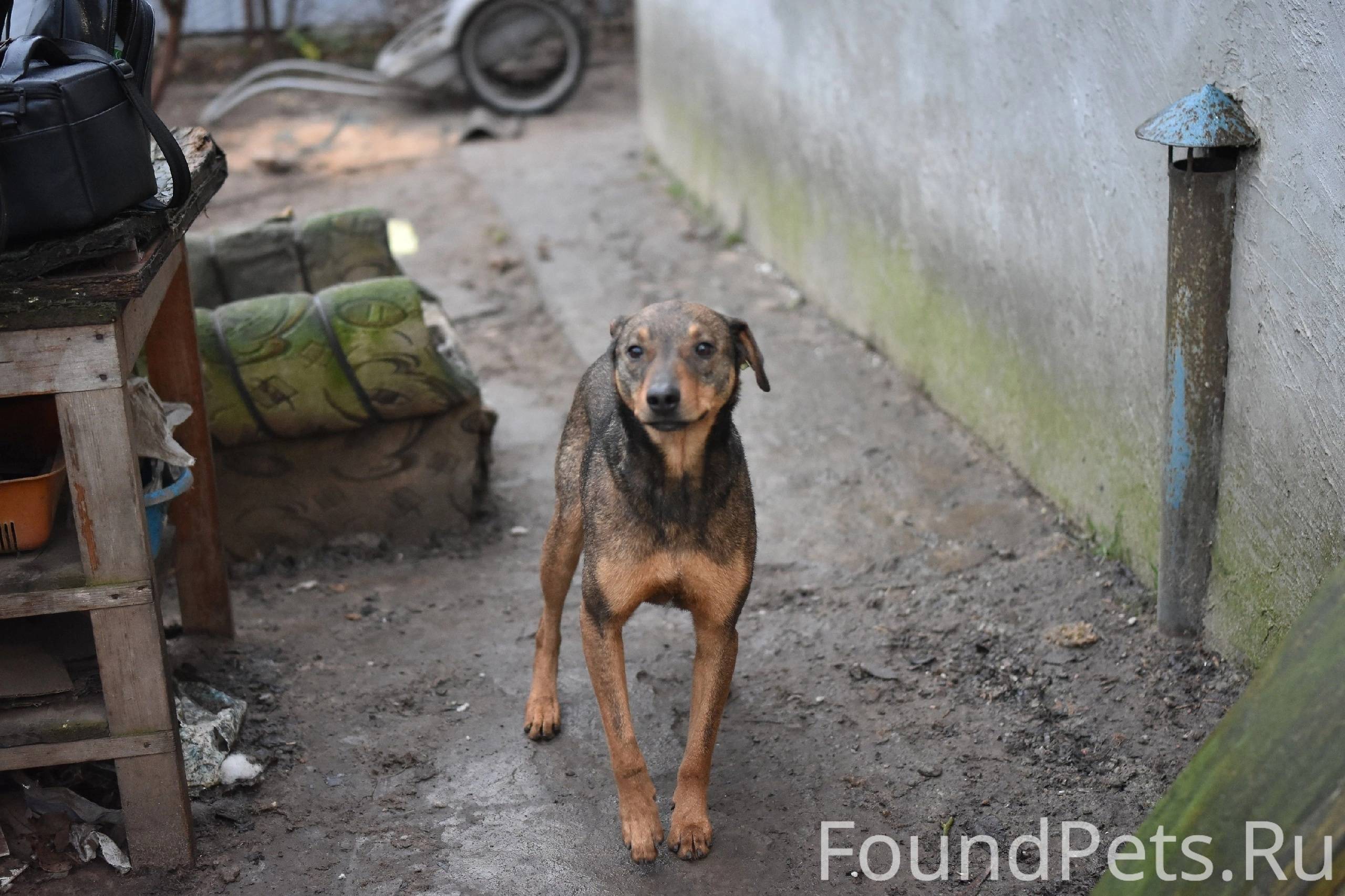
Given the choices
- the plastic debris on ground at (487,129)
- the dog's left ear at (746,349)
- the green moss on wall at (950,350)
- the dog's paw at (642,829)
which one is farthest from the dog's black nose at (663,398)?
the plastic debris on ground at (487,129)

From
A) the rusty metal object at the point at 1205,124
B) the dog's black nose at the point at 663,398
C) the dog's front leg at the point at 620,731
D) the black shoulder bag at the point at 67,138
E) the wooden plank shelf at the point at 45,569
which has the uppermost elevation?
the black shoulder bag at the point at 67,138

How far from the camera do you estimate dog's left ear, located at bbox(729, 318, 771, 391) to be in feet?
11.1

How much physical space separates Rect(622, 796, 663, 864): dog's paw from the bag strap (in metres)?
2.02

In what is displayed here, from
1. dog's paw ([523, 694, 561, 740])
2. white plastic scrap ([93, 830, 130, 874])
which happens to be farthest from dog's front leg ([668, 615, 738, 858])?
white plastic scrap ([93, 830, 130, 874])

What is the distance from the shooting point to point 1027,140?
16.4ft

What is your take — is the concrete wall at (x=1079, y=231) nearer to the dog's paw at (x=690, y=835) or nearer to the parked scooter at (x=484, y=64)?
the dog's paw at (x=690, y=835)

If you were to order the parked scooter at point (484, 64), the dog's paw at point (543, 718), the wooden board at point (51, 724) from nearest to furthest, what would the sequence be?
the wooden board at point (51, 724) → the dog's paw at point (543, 718) → the parked scooter at point (484, 64)

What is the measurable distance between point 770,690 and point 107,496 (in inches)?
85.5

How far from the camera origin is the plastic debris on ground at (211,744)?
3.66 metres

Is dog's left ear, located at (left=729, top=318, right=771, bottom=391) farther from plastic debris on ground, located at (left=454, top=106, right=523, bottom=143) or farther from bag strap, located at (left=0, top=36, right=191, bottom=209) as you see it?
plastic debris on ground, located at (left=454, top=106, right=523, bottom=143)

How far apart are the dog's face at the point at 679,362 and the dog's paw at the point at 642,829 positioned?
1.05 m

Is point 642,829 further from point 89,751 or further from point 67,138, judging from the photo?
point 67,138

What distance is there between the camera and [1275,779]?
8.44ft

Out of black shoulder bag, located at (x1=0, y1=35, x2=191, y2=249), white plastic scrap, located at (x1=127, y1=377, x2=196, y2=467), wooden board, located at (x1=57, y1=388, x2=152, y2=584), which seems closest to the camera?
black shoulder bag, located at (x1=0, y1=35, x2=191, y2=249)
